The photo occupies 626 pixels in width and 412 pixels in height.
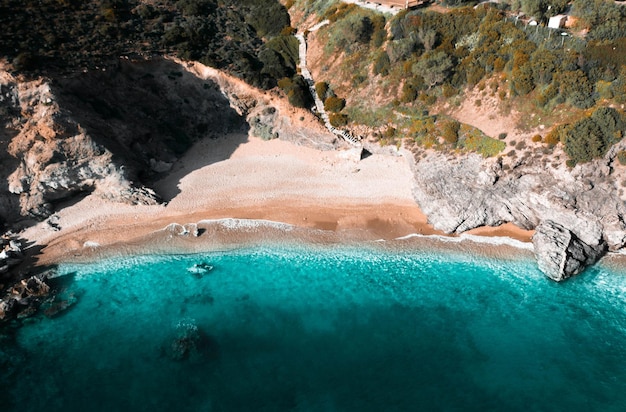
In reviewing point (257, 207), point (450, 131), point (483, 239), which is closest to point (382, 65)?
point (450, 131)

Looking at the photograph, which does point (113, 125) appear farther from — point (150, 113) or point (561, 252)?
point (561, 252)

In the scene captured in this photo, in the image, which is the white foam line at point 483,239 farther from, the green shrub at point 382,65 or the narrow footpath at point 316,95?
the green shrub at point 382,65

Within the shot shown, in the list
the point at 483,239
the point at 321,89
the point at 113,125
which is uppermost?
the point at 321,89

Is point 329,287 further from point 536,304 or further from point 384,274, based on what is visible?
point 536,304

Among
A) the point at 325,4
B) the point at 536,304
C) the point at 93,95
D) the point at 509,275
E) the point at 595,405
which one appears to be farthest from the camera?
the point at 325,4

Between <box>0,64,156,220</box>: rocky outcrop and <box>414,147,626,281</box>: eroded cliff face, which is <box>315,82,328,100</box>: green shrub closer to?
<box>414,147,626,281</box>: eroded cliff face

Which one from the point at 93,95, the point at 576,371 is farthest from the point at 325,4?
the point at 576,371
